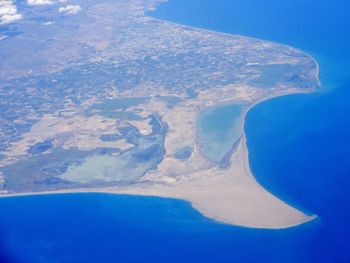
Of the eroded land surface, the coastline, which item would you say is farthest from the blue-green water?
the coastline

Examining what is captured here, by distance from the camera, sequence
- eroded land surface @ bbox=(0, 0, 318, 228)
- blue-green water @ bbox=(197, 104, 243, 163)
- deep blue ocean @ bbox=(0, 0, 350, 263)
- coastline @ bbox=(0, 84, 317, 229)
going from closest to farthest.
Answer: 1. deep blue ocean @ bbox=(0, 0, 350, 263)
2. coastline @ bbox=(0, 84, 317, 229)
3. eroded land surface @ bbox=(0, 0, 318, 228)
4. blue-green water @ bbox=(197, 104, 243, 163)

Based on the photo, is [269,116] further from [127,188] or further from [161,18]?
[161,18]

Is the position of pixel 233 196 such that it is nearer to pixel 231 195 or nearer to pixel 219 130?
pixel 231 195

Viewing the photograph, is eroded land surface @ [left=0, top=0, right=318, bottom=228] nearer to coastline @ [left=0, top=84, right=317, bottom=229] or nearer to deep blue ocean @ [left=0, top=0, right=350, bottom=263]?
coastline @ [left=0, top=84, right=317, bottom=229]

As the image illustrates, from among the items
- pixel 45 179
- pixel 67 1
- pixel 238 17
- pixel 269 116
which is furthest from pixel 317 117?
pixel 67 1

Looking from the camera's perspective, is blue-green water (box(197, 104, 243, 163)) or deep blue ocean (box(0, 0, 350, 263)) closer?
deep blue ocean (box(0, 0, 350, 263))

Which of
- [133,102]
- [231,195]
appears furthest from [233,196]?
[133,102]
